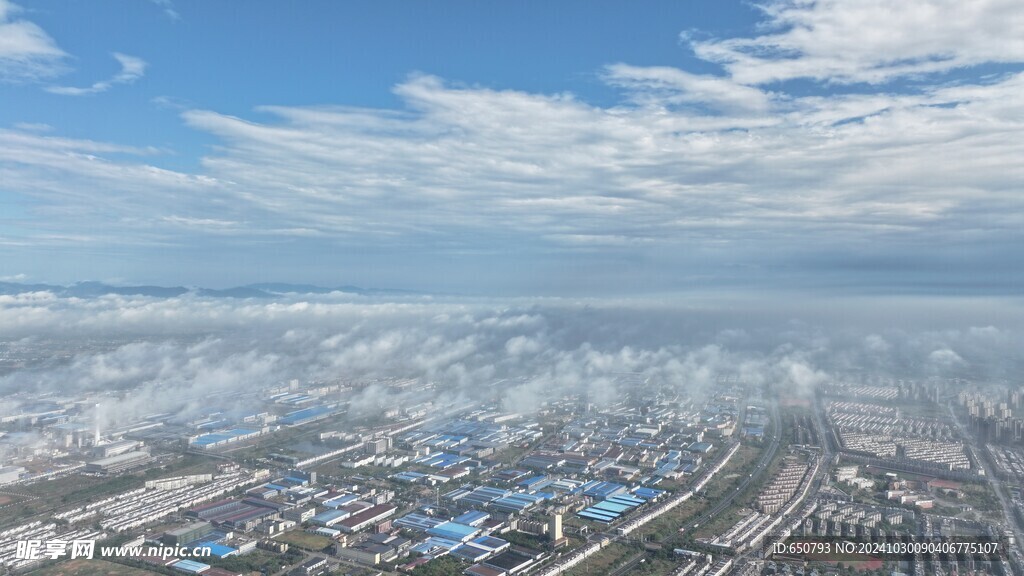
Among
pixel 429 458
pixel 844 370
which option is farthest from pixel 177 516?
pixel 844 370

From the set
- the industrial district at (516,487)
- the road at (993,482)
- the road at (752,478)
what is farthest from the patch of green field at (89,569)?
the road at (993,482)

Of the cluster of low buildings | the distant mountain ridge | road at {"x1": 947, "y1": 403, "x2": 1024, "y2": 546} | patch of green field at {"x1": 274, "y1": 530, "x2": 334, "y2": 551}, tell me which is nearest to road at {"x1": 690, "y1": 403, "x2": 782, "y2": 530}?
the cluster of low buildings

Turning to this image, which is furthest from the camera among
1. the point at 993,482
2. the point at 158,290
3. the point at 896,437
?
the point at 158,290

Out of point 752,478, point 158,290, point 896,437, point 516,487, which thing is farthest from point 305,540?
point 158,290

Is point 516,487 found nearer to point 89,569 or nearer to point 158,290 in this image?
point 89,569

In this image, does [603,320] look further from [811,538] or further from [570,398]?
[811,538]

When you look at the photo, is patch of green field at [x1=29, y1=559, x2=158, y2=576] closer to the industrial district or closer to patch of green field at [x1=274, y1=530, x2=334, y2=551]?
the industrial district

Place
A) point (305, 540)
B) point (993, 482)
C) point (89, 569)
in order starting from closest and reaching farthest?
point (89, 569) < point (305, 540) < point (993, 482)

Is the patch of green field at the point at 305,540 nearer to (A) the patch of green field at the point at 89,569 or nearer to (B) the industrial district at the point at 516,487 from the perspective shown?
(B) the industrial district at the point at 516,487
